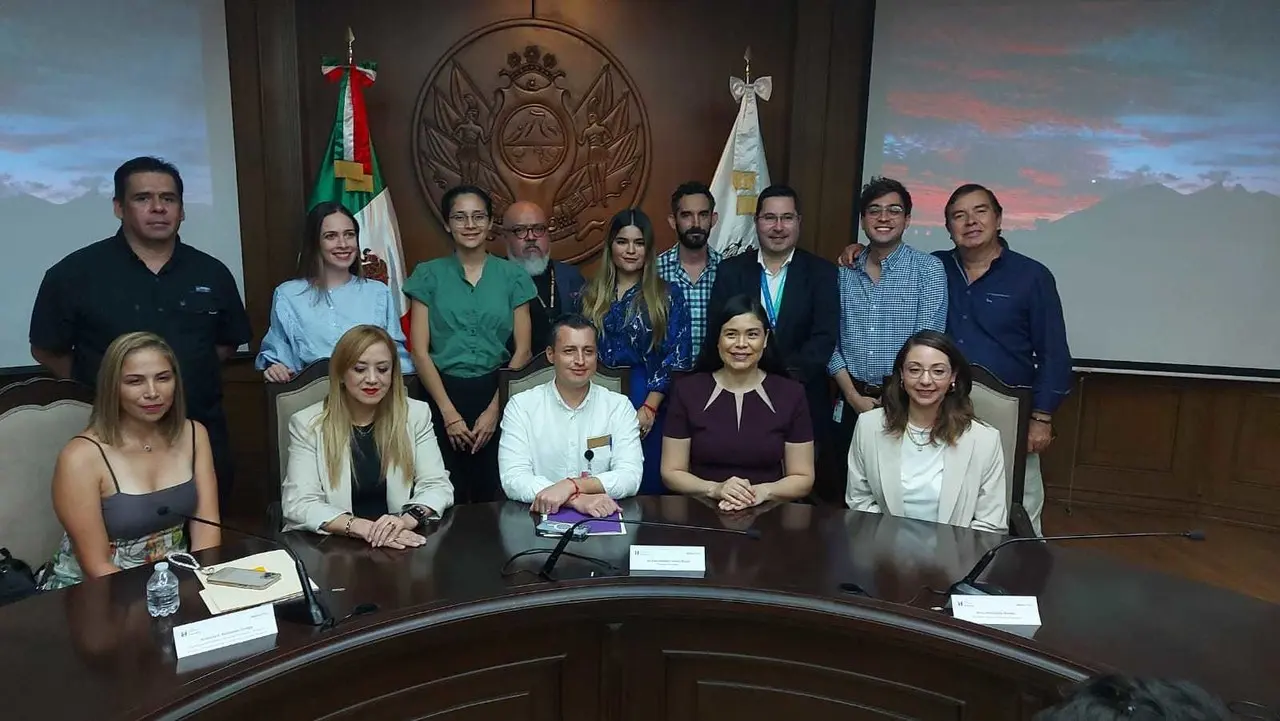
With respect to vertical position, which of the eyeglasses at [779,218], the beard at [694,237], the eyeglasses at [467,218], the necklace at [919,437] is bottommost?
the necklace at [919,437]

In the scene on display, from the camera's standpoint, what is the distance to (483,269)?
→ 9.94ft

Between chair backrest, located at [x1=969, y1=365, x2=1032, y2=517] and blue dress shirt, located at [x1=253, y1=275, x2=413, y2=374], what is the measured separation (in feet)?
6.30

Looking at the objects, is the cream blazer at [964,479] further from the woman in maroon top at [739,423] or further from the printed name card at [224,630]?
the printed name card at [224,630]

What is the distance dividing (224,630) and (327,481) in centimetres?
70

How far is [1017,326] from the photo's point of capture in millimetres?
2969

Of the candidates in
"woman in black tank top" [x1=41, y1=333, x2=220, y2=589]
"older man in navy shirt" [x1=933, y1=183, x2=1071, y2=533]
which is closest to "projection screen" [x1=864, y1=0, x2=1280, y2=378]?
"older man in navy shirt" [x1=933, y1=183, x2=1071, y2=533]

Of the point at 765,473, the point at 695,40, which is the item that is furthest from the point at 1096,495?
the point at 695,40

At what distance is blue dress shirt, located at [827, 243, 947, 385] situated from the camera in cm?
300

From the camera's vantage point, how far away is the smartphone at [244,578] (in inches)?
62.5

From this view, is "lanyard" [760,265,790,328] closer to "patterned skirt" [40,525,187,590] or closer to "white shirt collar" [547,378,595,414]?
"white shirt collar" [547,378,595,414]

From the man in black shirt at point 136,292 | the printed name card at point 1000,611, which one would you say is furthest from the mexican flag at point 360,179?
the printed name card at point 1000,611

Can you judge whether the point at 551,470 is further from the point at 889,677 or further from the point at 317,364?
the point at 889,677

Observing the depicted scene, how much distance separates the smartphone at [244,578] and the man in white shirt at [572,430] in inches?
28.9

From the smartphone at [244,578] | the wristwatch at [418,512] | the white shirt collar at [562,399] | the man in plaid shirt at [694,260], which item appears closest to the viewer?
the smartphone at [244,578]
